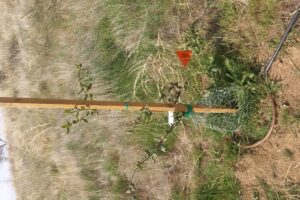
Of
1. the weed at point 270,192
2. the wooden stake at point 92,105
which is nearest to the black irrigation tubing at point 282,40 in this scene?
the wooden stake at point 92,105

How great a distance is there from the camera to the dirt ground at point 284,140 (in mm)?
3406

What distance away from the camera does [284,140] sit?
3.46 m

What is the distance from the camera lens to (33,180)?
4773 mm

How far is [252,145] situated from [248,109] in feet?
0.98

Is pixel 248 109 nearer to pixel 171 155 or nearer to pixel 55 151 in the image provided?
pixel 171 155

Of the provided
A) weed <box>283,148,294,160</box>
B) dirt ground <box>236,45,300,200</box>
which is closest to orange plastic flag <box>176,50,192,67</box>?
dirt ground <box>236,45,300,200</box>

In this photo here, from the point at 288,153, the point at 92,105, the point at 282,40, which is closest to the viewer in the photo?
the point at 92,105

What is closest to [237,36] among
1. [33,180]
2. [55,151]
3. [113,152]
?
[113,152]

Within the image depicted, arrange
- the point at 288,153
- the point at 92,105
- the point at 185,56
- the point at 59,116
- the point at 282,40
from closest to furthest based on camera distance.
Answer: the point at 92,105
the point at 282,40
the point at 288,153
the point at 185,56
the point at 59,116

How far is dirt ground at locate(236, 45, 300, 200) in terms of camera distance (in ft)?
11.2

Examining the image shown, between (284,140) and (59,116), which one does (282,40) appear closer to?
(284,140)

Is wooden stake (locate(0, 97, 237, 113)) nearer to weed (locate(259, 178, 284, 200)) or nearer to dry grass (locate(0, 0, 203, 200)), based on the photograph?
weed (locate(259, 178, 284, 200))

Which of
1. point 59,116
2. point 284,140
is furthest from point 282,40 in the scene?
point 59,116

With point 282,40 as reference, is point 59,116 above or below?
below
